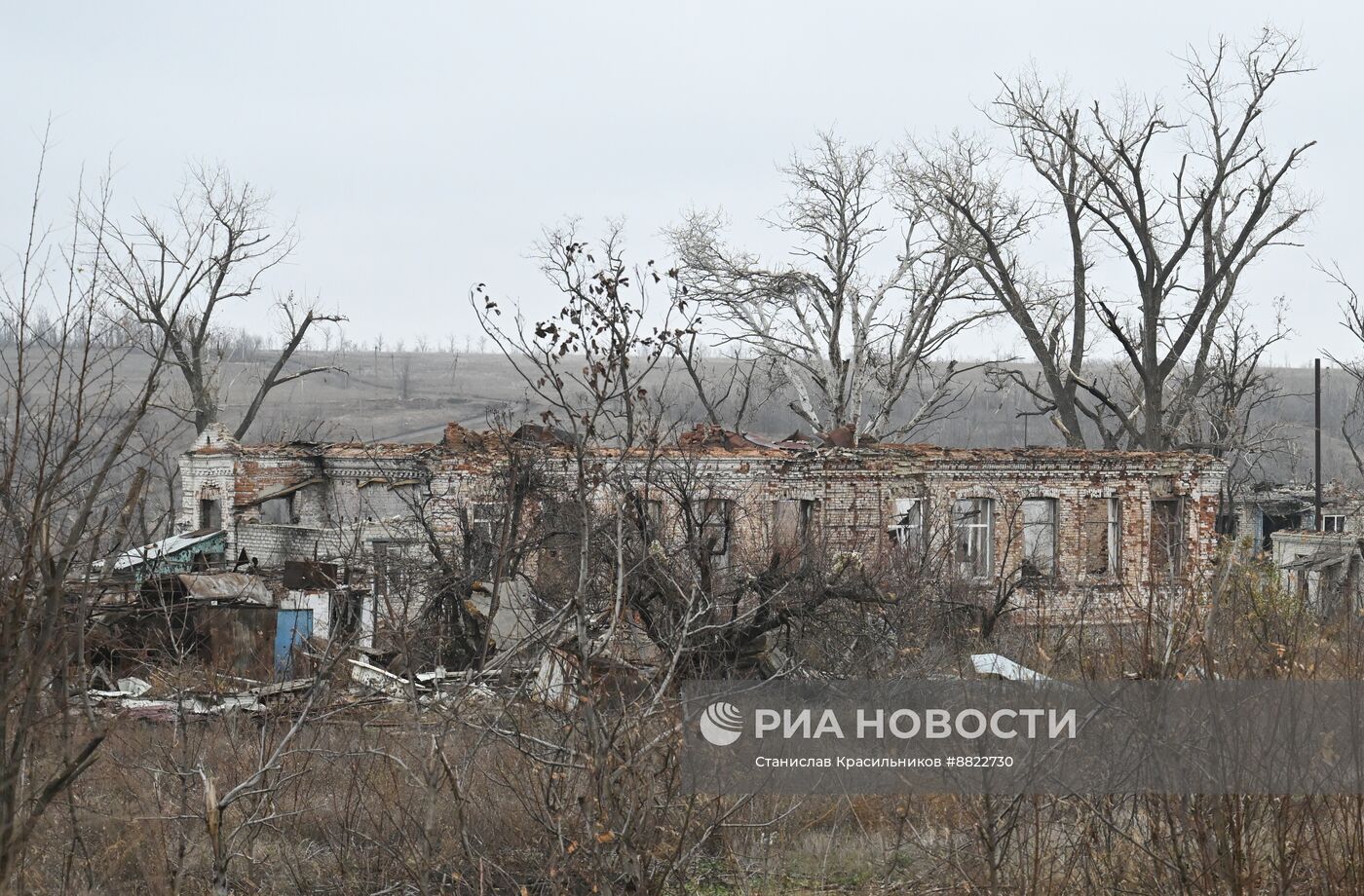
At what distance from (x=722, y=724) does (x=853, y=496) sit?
1213cm

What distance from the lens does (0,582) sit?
3791mm

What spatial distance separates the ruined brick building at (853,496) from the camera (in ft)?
61.3

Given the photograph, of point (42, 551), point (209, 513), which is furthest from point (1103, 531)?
point (42, 551)

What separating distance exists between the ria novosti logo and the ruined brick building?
9.49 meters

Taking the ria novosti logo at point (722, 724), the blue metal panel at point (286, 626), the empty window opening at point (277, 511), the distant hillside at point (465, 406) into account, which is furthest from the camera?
the distant hillside at point (465, 406)

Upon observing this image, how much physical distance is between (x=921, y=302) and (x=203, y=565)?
21.2 m

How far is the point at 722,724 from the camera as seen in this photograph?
7.70 metres

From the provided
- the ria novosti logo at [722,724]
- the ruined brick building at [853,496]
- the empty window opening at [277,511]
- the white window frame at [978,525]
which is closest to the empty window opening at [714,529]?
the ruined brick building at [853,496]

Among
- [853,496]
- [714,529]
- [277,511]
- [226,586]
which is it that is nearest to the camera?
[714,529]

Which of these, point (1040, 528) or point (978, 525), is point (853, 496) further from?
point (1040, 528)

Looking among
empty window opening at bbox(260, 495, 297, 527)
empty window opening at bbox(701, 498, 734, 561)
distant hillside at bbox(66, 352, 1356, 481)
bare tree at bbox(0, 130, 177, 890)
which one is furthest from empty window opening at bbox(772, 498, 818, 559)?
distant hillside at bbox(66, 352, 1356, 481)

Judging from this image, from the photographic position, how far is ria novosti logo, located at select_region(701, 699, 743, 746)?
7551 mm

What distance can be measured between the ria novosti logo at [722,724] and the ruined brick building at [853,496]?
374 inches

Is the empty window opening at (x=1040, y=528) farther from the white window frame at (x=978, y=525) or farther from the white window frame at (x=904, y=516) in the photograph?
the white window frame at (x=904, y=516)
